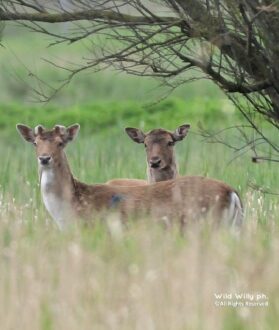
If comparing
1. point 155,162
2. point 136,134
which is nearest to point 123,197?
point 155,162

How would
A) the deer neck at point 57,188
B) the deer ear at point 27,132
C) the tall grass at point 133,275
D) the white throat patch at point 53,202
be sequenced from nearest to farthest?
the tall grass at point 133,275 → the white throat patch at point 53,202 → the deer neck at point 57,188 → the deer ear at point 27,132

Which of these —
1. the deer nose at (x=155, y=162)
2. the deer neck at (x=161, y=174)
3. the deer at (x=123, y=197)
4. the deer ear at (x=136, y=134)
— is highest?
the deer ear at (x=136, y=134)

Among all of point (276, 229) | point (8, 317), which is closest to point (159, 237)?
point (276, 229)

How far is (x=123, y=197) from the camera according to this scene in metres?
11.1

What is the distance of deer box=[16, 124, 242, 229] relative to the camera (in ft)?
34.9

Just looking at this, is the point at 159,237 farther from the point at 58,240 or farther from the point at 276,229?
the point at 276,229

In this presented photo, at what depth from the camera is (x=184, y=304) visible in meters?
7.25

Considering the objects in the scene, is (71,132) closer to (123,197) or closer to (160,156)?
(123,197)

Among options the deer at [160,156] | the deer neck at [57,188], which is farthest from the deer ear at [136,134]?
the deer neck at [57,188]

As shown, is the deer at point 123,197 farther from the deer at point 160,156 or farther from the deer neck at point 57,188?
the deer at point 160,156

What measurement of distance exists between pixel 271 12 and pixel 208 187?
1478mm

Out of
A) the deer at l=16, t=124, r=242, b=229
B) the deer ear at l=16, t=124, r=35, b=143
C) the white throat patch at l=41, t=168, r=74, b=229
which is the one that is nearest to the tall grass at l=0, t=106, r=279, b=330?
the deer at l=16, t=124, r=242, b=229

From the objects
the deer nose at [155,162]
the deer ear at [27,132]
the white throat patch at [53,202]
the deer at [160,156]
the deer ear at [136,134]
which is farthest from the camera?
the deer ear at [136,134]

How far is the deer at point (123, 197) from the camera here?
10.6 m
